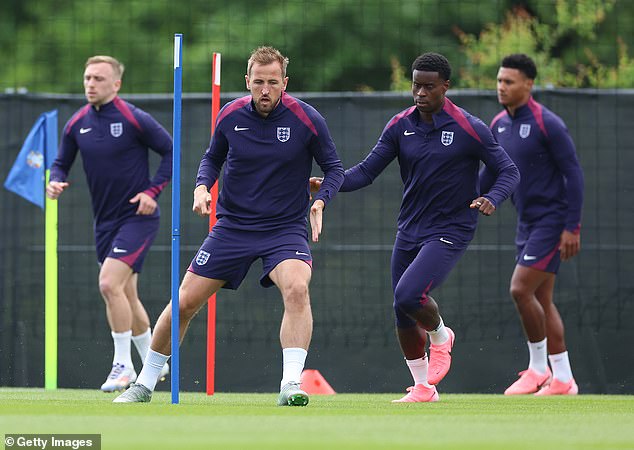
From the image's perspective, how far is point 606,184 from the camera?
504 inches

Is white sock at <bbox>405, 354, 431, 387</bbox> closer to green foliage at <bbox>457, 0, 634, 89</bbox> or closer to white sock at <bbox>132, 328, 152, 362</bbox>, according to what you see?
white sock at <bbox>132, 328, 152, 362</bbox>

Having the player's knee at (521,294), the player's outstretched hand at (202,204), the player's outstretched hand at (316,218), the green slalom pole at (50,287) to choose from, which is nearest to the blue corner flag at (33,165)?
the green slalom pole at (50,287)

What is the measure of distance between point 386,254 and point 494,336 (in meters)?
1.16

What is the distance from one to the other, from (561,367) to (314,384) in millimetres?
2097

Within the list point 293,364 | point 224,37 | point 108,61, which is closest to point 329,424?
point 293,364

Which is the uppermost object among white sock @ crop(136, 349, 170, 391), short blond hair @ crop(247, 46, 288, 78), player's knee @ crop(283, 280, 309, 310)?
short blond hair @ crop(247, 46, 288, 78)

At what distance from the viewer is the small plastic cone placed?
12.5 m

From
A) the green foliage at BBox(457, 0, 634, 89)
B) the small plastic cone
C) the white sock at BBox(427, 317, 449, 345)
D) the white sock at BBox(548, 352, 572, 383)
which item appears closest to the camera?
the white sock at BBox(427, 317, 449, 345)

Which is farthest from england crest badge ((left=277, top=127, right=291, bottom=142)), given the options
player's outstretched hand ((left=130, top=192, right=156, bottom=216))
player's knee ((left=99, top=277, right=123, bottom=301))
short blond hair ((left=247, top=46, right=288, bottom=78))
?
player's knee ((left=99, top=277, right=123, bottom=301))

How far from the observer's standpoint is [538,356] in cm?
1162

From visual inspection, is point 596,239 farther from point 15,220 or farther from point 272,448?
point 272,448

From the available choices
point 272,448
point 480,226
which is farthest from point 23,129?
→ point 272,448

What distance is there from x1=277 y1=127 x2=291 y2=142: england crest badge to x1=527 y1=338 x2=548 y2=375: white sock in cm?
367

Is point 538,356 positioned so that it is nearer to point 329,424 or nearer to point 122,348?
point 122,348
